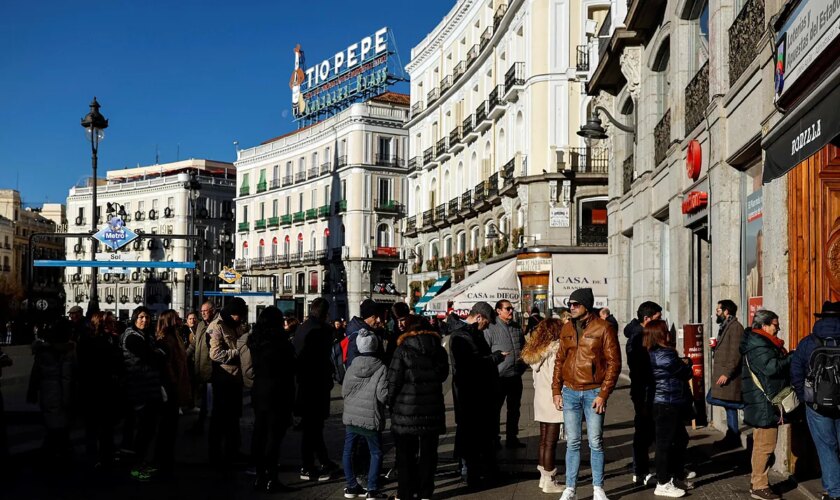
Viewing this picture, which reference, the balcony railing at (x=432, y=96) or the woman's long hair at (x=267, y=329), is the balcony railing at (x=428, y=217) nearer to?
the balcony railing at (x=432, y=96)

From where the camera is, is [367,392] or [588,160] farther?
[588,160]

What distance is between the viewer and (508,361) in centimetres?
1156

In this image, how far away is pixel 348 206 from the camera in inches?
2751

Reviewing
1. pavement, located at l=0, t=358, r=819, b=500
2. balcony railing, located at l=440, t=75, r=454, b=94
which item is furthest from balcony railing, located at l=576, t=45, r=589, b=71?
Answer: pavement, located at l=0, t=358, r=819, b=500

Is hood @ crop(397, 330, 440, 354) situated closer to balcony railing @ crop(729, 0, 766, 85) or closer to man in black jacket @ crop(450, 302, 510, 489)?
man in black jacket @ crop(450, 302, 510, 489)

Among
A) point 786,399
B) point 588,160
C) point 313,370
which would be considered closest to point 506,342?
point 313,370

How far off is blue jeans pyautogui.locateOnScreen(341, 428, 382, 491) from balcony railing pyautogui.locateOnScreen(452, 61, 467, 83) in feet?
130

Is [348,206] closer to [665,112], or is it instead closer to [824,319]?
[665,112]

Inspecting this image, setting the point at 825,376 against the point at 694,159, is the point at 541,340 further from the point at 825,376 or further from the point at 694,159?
the point at 694,159

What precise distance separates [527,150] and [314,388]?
2828 centimetres

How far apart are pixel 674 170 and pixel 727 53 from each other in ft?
13.1

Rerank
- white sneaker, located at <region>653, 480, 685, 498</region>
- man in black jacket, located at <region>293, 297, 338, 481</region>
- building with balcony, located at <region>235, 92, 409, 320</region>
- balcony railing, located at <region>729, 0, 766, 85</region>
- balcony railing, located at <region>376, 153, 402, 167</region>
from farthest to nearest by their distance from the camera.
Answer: balcony railing, located at <region>376, 153, 402, 167</region>
building with balcony, located at <region>235, 92, 409, 320</region>
balcony railing, located at <region>729, 0, 766, 85</region>
man in black jacket, located at <region>293, 297, 338, 481</region>
white sneaker, located at <region>653, 480, 685, 498</region>

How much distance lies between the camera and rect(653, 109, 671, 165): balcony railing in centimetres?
1872

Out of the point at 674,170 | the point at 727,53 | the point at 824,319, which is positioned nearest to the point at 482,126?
the point at 674,170
